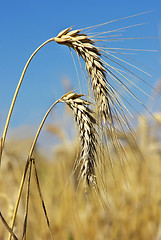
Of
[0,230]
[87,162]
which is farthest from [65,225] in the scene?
[87,162]

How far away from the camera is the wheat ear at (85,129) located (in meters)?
0.88

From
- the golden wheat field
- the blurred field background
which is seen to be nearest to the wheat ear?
the golden wheat field

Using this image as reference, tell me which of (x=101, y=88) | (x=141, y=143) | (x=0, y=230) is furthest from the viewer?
(x=141, y=143)

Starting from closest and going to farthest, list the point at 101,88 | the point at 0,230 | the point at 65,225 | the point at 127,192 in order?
1. the point at 101,88
2. the point at 65,225
3. the point at 127,192
4. the point at 0,230

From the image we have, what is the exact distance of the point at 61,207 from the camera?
8.10 feet

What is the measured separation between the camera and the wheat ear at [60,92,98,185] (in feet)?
2.89

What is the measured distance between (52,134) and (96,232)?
1.04 m

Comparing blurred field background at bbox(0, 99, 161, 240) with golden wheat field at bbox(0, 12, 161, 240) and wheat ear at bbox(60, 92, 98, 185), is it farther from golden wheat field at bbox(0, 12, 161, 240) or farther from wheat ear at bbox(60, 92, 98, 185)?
wheat ear at bbox(60, 92, 98, 185)

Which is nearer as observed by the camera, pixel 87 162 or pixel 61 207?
pixel 87 162

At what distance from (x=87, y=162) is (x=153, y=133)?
90.8 inches

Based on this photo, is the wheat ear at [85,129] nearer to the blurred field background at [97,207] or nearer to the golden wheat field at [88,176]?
the golden wheat field at [88,176]

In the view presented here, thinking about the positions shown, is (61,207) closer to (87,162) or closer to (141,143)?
(141,143)

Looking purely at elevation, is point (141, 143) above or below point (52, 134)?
below

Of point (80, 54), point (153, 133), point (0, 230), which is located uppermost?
point (80, 54)
